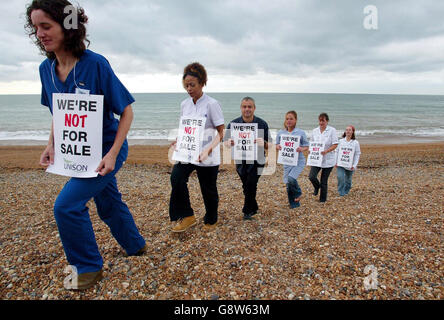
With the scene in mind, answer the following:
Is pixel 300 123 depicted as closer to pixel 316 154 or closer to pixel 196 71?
pixel 316 154

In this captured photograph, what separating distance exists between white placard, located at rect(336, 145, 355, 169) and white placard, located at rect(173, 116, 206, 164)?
4.68m

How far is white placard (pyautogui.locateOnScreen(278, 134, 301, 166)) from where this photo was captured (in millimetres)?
5762

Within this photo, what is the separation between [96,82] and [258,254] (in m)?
2.71

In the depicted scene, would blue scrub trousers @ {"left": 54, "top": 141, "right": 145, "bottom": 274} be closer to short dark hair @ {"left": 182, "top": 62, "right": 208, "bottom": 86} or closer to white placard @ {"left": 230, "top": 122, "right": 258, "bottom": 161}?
short dark hair @ {"left": 182, "top": 62, "right": 208, "bottom": 86}

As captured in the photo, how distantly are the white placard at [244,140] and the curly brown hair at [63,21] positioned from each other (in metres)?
2.92

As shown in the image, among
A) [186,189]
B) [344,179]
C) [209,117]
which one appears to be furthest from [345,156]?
[186,189]

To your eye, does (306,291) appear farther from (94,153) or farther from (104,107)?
(104,107)

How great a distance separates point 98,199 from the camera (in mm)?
2938

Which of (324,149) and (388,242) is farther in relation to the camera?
(324,149)

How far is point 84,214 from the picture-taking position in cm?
255

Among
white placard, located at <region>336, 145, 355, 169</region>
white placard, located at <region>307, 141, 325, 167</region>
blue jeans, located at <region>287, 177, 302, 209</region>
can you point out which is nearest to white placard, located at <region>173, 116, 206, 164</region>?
blue jeans, located at <region>287, 177, 302, 209</region>
